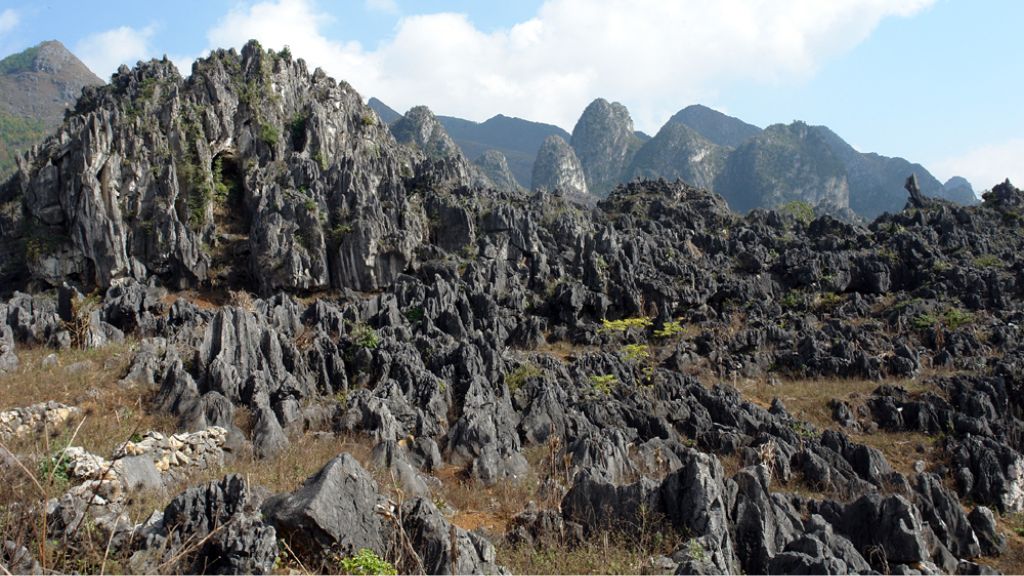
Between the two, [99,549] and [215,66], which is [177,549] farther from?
[215,66]

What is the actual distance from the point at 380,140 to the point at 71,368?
32.1 m

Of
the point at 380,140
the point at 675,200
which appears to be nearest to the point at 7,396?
the point at 380,140

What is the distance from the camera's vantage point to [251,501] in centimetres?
595

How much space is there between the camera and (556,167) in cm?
11944

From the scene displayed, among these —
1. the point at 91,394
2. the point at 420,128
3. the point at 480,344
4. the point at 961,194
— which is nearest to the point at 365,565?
the point at 91,394

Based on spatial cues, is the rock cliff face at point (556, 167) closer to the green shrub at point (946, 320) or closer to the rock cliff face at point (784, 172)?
the rock cliff face at point (784, 172)

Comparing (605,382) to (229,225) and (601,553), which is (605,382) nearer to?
(601,553)

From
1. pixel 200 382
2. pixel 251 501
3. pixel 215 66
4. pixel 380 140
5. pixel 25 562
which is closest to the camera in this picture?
pixel 25 562

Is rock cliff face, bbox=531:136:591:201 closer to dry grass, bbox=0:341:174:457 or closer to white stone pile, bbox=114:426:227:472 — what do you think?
dry grass, bbox=0:341:174:457

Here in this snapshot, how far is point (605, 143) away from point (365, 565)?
143 m

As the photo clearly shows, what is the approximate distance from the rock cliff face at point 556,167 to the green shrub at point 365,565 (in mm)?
113614

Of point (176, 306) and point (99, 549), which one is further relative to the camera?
point (176, 306)

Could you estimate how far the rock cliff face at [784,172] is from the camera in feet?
387

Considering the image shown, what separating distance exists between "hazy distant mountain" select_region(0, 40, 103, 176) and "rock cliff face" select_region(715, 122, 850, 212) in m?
108
